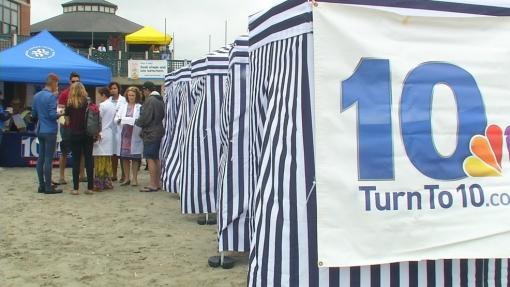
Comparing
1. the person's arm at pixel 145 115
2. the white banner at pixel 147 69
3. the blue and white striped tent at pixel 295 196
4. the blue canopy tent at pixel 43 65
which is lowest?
the blue and white striped tent at pixel 295 196

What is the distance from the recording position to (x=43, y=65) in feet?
40.9

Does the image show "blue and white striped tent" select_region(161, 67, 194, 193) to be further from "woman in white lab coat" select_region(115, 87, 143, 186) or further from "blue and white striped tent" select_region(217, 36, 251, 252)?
"blue and white striped tent" select_region(217, 36, 251, 252)

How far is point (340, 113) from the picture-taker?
285cm

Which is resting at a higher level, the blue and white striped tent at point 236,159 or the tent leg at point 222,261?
the blue and white striped tent at point 236,159

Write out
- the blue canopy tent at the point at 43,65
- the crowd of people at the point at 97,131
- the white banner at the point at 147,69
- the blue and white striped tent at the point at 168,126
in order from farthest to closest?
the white banner at the point at 147,69
the blue canopy tent at the point at 43,65
the blue and white striped tent at the point at 168,126
the crowd of people at the point at 97,131

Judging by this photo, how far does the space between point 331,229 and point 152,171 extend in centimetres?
687

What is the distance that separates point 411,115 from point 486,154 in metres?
0.53

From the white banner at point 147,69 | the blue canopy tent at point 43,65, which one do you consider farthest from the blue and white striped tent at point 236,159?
the white banner at point 147,69

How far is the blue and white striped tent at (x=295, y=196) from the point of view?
290 centimetres

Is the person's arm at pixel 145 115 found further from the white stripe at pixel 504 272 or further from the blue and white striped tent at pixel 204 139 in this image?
the white stripe at pixel 504 272

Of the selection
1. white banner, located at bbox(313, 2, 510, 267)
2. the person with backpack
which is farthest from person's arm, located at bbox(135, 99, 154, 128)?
white banner, located at bbox(313, 2, 510, 267)

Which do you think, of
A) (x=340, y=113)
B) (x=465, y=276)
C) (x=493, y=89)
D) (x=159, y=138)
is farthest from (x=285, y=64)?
(x=159, y=138)

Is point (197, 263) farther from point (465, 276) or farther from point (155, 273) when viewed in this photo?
point (465, 276)

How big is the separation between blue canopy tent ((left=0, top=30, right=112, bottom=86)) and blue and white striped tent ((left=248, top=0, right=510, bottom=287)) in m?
10.2
